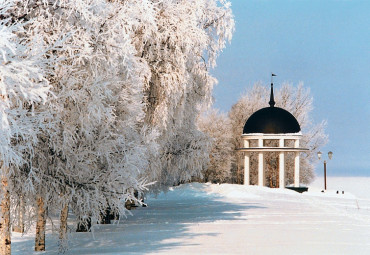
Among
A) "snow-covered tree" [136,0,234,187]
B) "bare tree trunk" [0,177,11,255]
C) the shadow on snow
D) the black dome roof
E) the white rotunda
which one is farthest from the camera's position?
the black dome roof

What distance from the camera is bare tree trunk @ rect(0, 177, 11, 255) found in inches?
406

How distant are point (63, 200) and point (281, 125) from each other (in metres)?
31.5

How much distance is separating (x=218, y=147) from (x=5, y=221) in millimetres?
39011

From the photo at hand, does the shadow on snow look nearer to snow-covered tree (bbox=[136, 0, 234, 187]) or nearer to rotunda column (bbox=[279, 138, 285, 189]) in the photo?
snow-covered tree (bbox=[136, 0, 234, 187])

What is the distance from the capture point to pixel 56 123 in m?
10.4

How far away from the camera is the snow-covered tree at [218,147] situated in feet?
160

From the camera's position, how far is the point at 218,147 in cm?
4891

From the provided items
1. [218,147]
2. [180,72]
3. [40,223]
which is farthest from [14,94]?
[218,147]

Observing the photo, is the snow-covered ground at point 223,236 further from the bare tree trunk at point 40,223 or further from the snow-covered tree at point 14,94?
the snow-covered tree at point 14,94

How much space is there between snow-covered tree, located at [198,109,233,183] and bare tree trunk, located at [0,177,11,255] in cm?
3750

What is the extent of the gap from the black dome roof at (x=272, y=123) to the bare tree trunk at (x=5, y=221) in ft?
105

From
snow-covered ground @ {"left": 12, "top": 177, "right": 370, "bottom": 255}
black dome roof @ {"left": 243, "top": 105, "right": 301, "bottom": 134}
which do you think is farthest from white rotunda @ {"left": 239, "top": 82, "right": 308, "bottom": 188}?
snow-covered ground @ {"left": 12, "top": 177, "right": 370, "bottom": 255}

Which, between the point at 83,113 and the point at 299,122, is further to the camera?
the point at 299,122

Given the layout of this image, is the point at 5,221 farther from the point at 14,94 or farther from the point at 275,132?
the point at 275,132
